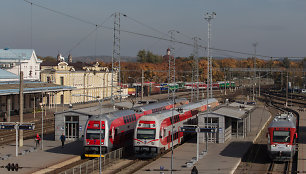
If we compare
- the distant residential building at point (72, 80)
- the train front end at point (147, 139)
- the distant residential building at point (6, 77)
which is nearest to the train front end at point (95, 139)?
the train front end at point (147, 139)

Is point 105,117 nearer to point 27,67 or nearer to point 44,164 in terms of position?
point 44,164

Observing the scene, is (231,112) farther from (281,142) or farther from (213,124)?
(281,142)

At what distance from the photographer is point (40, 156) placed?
124 ft

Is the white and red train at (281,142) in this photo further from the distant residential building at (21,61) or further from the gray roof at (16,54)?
the gray roof at (16,54)

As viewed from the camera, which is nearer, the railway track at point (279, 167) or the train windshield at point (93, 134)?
the railway track at point (279, 167)

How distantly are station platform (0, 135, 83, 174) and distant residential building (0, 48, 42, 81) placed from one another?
4666cm

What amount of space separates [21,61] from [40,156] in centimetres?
5721

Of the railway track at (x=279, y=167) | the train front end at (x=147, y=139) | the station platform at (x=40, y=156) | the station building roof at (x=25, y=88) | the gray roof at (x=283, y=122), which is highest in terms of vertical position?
the station building roof at (x=25, y=88)

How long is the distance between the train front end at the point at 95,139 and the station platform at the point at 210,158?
4.10 metres

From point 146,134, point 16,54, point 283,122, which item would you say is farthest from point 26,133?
point 16,54

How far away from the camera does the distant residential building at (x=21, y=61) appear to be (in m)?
90.7

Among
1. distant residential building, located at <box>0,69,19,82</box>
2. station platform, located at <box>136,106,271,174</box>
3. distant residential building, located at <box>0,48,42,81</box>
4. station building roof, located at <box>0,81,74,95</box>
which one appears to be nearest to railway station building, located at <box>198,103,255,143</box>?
station platform, located at <box>136,106,271,174</box>

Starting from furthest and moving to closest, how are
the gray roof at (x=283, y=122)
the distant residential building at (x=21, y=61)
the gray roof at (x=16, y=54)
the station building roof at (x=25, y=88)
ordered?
the gray roof at (x=16, y=54) → the distant residential building at (x=21, y=61) → the station building roof at (x=25, y=88) → the gray roof at (x=283, y=122)

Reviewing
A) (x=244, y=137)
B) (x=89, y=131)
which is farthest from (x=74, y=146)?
(x=244, y=137)
